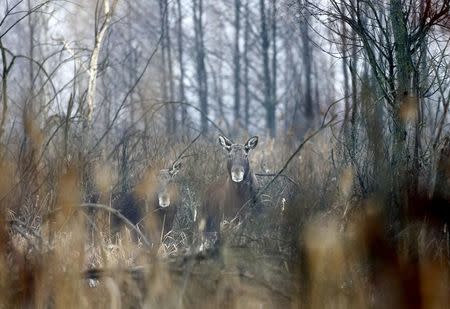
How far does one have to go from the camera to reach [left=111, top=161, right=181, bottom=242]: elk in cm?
914

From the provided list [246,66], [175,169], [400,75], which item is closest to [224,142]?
[175,169]

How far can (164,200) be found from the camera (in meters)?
9.77

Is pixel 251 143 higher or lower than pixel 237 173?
higher

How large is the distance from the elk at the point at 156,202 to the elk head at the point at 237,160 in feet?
2.97

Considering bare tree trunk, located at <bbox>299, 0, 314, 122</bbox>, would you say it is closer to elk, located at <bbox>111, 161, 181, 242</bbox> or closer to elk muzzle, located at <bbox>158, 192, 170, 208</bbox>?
elk, located at <bbox>111, 161, 181, 242</bbox>

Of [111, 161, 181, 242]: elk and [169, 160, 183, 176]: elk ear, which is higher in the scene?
[169, 160, 183, 176]: elk ear

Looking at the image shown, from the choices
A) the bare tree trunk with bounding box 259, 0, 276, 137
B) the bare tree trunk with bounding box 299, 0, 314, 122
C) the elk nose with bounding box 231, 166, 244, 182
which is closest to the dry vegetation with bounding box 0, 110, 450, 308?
the bare tree trunk with bounding box 299, 0, 314, 122

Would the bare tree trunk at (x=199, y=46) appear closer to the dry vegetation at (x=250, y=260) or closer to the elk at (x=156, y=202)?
the elk at (x=156, y=202)

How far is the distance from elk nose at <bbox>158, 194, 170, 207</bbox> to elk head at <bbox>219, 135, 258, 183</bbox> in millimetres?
1132

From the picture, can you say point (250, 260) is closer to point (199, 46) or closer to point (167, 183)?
point (167, 183)

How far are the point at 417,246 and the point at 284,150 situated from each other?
10087 millimetres

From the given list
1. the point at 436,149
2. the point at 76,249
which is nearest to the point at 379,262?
the point at 436,149

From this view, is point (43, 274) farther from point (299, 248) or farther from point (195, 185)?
point (195, 185)

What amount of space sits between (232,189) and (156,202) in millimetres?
1147
